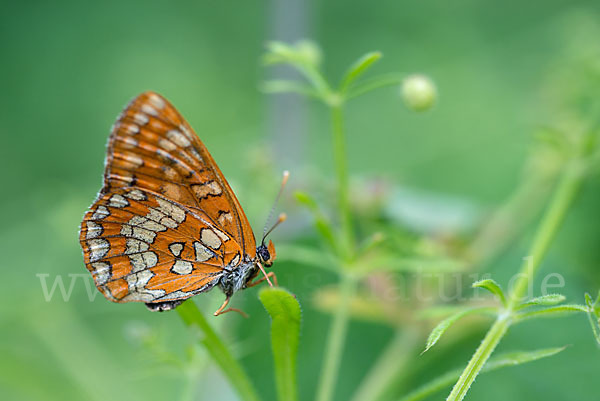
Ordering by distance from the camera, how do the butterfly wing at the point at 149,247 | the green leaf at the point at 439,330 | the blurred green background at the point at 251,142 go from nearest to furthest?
1. the green leaf at the point at 439,330
2. the butterfly wing at the point at 149,247
3. the blurred green background at the point at 251,142

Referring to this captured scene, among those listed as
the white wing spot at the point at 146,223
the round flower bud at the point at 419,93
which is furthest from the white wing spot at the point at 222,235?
the round flower bud at the point at 419,93

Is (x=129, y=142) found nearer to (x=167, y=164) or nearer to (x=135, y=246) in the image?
(x=167, y=164)

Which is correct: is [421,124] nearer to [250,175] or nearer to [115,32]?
[250,175]

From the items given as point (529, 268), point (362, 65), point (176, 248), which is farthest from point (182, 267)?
point (529, 268)

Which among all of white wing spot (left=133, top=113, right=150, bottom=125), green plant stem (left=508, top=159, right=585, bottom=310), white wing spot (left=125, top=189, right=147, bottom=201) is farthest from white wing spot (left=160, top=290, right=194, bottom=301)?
green plant stem (left=508, top=159, right=585, bottom=310)

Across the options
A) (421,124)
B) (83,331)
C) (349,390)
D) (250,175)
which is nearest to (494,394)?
(349,390)

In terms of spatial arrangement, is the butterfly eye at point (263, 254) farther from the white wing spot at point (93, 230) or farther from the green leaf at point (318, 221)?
the white wing spot at point (93, 230)
